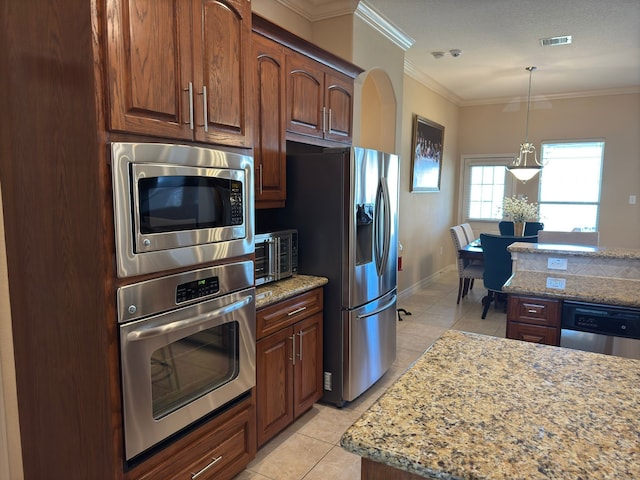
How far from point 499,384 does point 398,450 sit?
0.43 m

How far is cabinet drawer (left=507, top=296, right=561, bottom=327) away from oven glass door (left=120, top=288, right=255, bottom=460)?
4.62 feet

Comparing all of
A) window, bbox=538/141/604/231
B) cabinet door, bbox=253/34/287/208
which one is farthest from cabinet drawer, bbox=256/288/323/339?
window, bbox=538/141/604/231

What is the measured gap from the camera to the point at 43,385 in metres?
1.68

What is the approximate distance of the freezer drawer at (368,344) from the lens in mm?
2846

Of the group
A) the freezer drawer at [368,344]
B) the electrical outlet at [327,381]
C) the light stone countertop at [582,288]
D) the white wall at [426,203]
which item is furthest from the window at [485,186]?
the electrical outlet at [327,381]

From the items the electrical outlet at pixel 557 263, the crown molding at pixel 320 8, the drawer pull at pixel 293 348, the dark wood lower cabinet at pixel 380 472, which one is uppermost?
the crown molding at pixel 320 8

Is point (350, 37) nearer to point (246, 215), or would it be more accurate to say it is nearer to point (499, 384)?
point (246, 215)

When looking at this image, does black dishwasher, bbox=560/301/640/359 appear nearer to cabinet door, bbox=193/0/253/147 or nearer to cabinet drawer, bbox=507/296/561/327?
cabinet drawer, bbox=507/296/561/327

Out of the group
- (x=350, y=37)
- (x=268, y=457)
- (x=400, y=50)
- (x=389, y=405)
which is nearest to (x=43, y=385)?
(x=268, y=457)

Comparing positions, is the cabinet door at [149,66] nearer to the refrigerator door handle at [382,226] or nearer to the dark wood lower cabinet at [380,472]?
the dark wood lower cabinet at [380,472]

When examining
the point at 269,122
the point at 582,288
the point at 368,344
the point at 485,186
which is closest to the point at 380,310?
the point at 368,344

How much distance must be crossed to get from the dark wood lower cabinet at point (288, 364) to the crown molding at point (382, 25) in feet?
7.52

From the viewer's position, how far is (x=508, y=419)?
98 centimetres

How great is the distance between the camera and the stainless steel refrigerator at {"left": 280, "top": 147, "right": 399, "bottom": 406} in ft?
8.90
